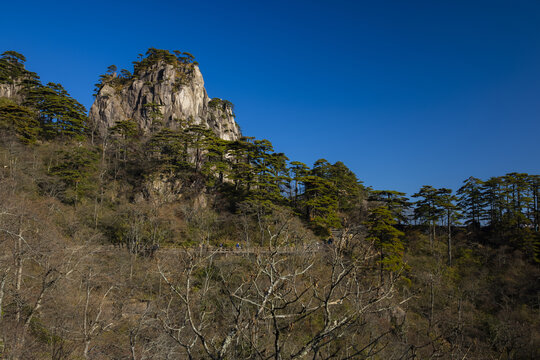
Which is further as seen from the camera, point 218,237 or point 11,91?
point 11,91

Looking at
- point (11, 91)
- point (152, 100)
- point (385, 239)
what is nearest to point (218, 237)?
point (385, 239)

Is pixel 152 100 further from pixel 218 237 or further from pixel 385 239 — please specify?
pixel 385 239

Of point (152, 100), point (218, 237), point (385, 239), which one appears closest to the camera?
point (385, 239)

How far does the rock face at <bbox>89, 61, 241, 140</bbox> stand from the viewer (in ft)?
154

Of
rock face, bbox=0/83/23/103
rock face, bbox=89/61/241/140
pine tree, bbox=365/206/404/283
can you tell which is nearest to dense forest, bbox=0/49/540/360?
pine tree, bbox=365/206/404/283

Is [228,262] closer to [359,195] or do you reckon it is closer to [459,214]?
[359,195]

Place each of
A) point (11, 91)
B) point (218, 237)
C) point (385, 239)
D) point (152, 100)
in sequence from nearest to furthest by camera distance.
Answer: point (385, 239) < point (218, 237) < point (11, 91) < point (152, 100)

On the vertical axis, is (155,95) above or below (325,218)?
above

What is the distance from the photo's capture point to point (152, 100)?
48344 mm

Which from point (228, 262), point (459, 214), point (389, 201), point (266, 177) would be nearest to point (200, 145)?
point (266, 177)

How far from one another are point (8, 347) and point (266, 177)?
65.7ft

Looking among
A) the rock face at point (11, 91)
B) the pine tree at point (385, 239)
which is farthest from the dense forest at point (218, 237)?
the rock face at point (11, 91)

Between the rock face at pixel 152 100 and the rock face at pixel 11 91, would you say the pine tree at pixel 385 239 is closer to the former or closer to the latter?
the rock face at pixel 152 100

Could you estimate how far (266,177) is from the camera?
26781 mm
